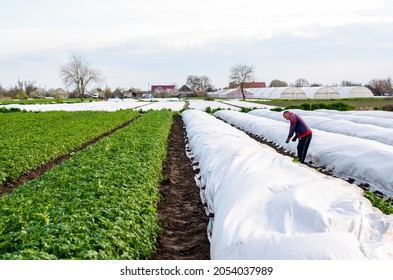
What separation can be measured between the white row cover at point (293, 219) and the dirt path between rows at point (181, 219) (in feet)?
1.91

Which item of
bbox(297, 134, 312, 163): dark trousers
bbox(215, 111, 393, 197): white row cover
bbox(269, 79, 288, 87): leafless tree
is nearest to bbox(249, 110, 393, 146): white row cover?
bbox(215, 111, 393, 197): white row cover

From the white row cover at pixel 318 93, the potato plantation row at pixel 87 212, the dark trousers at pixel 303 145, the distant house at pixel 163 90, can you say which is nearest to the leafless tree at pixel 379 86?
the white row cover at pixel 318 93

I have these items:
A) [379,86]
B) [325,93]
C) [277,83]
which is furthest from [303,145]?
[277,83]

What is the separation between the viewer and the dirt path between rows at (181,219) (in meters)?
7.05

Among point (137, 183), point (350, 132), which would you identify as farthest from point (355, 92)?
point (137, 183)

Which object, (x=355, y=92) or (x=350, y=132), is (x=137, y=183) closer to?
(x=350, y=132)

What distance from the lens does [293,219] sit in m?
5.96

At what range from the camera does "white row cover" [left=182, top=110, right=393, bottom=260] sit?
4996 mm

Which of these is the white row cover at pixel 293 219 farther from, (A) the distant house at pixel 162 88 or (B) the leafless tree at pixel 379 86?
(A) the distant house at pixel 162 88

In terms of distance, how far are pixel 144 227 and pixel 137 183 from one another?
1.95m

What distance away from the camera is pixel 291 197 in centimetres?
652

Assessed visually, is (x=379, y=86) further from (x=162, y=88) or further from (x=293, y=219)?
(x=293, y=219)

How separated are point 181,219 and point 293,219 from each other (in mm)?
3259

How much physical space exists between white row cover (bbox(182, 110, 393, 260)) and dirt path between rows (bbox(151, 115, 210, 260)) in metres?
0.58
